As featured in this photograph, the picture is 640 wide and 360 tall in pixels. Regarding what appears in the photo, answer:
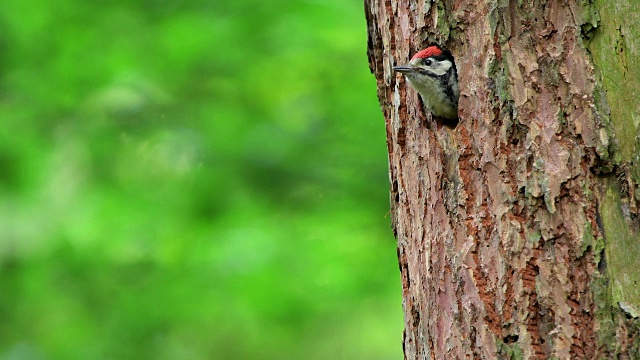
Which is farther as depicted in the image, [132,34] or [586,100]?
[132,34]

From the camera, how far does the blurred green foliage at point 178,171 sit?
20.3 feet

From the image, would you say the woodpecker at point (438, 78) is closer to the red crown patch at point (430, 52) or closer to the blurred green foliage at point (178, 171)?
the red crown patch at point (430, 52)

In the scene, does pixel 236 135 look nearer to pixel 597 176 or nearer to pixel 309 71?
pixel 309 71

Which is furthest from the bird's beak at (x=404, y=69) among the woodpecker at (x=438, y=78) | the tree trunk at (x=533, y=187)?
the tree trunk at (x=533, y=187)

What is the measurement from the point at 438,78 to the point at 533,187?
1.63 ft

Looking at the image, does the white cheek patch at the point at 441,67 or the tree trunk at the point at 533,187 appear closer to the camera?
the tree trunk at the point at 533,187

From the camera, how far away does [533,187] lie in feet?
8.44

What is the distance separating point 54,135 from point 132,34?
96cm

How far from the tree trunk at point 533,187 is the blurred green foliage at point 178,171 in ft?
11.4

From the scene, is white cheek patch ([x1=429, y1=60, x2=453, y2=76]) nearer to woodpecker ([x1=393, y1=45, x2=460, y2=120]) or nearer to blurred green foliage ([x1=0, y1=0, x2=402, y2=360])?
woodpecker ([x1=393, y1=45, x2=460, y2=120])

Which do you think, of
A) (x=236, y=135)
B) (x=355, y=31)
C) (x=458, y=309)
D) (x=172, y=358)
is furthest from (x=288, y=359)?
(x=458, y=309)

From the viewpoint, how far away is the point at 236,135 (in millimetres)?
6406

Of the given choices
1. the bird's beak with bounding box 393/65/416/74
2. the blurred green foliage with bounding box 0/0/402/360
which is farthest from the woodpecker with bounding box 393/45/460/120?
the blurred green foliage with bounding box 0/0/402/360

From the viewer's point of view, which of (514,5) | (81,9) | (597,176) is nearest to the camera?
(597,176)
